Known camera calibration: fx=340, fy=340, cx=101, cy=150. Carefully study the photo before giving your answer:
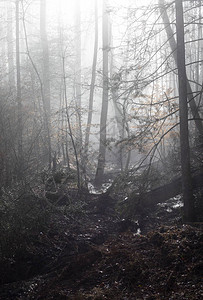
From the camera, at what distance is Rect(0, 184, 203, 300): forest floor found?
5.17 metres

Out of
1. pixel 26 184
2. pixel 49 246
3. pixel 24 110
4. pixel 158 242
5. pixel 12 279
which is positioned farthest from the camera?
pixel 24 110

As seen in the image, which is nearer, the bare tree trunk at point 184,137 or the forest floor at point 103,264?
the forest floor at point 103,264

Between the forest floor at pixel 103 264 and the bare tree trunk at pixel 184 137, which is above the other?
the bare tree trunk at pixel 184 137

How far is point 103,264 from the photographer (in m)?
6.37

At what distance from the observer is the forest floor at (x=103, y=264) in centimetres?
517

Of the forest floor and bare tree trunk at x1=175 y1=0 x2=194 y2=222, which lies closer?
the forest floor

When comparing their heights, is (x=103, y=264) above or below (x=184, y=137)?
below

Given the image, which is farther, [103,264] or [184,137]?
[184,137]

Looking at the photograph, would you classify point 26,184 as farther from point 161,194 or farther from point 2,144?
point 161,194

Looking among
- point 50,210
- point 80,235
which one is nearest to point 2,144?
point 50,210

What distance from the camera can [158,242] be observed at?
6.63 metres

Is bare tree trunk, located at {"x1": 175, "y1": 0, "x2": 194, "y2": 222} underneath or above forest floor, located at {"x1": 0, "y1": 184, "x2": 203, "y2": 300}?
above

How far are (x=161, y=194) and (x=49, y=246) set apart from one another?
3420mm

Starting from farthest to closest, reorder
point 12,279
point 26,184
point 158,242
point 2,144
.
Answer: point 2,144 → point 26,184 → point 158,242 → point 12,279
